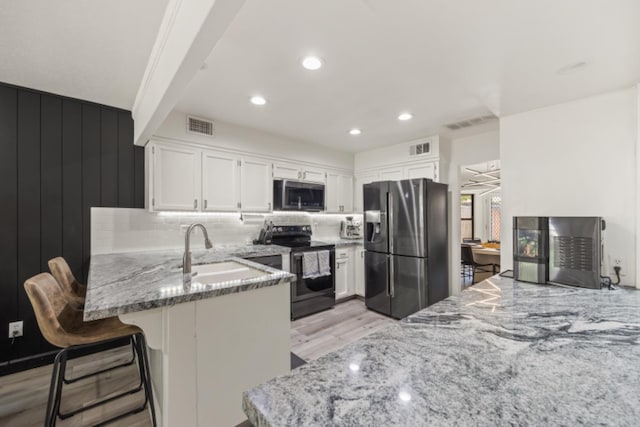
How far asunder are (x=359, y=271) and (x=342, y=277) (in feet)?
1.16

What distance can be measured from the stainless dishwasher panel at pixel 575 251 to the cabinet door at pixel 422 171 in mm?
1871

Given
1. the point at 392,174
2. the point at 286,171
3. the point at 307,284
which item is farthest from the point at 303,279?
the point at 392,174

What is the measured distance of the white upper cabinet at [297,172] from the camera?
148 inches

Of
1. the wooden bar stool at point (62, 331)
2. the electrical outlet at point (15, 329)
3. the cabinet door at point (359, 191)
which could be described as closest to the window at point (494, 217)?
the cabinet door at point (359, 191)

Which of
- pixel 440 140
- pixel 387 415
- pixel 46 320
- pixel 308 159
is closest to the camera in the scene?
pixel 387 415

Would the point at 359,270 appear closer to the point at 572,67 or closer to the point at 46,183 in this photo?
the point at 572,67

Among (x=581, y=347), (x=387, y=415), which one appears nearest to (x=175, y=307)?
(x=387, y=415)

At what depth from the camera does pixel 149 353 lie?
1.87m

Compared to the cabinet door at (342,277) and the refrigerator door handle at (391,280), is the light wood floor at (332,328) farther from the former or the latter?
the refrigerator door handle at (391,280)

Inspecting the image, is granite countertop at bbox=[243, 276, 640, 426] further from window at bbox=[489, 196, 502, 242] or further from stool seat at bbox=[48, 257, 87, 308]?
window at bbox=[489, 196, 502, 242]

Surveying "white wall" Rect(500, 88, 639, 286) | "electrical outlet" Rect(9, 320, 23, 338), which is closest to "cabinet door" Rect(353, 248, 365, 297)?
"white wall" Rect(500, 88, 639, 286)

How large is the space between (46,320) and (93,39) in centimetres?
166

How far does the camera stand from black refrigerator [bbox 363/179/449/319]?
3.37 meters

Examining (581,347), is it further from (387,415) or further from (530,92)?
(530,92)
